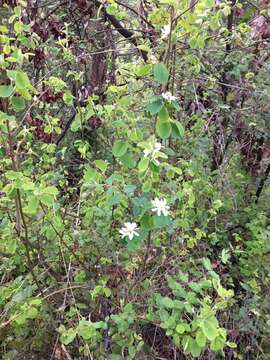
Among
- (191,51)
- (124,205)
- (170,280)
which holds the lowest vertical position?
(170,280)

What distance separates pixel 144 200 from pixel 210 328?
532 millimetres

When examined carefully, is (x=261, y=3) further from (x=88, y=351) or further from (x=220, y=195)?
(x=88, y=351)

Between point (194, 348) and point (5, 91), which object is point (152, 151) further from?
point (194, 348)

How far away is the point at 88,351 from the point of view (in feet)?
5.67

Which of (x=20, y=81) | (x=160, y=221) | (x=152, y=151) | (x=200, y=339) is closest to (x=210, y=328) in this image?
(x=200, y=339)

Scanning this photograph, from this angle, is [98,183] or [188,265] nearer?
[98,183]

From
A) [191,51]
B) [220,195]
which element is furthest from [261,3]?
[220,195]

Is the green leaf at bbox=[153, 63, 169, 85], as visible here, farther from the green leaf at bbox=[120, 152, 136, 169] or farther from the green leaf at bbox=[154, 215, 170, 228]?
the green leaf at bbox=[154, 215, 170, 228]

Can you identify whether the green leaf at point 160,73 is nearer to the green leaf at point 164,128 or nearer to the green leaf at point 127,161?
the green leaf at point 164,128

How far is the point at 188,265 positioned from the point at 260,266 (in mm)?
528

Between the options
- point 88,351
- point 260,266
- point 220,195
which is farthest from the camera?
point 220,195

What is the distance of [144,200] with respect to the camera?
67.4 inches

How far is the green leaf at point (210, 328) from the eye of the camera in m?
1.47

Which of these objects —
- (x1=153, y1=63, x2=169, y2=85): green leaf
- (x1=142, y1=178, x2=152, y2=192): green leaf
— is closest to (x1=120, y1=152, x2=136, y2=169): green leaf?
(x1=142, y1=178, x2=152, y2=192): green leaf
